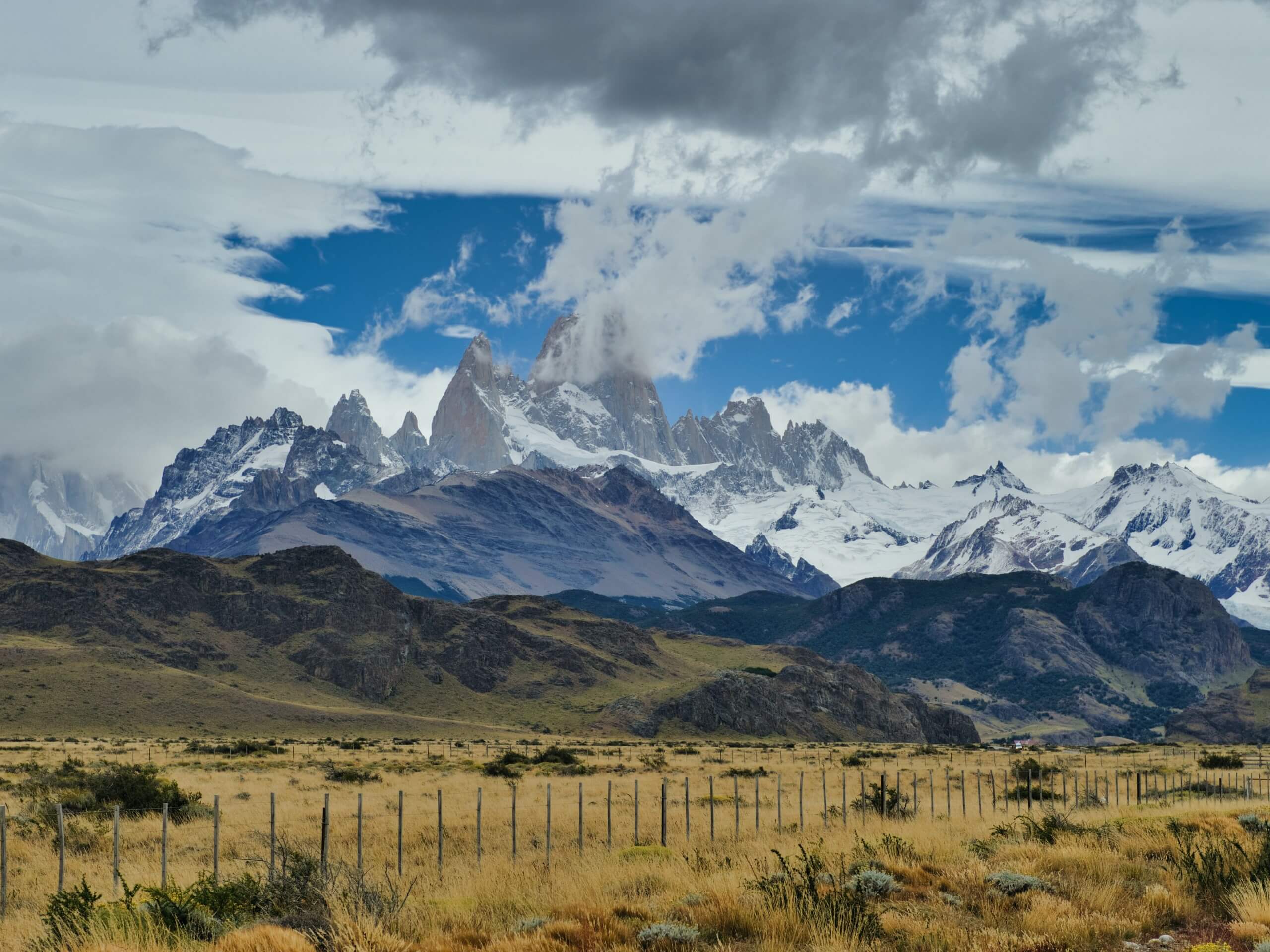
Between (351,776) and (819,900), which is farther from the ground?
(819,900)

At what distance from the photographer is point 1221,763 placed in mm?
67688

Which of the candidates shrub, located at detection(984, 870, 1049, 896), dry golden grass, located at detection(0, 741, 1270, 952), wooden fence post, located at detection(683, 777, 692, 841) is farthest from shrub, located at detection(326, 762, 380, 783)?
shrub, located at detection(984, 870, 1049, 896)

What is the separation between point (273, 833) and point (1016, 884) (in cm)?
1432

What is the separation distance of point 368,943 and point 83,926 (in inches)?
177

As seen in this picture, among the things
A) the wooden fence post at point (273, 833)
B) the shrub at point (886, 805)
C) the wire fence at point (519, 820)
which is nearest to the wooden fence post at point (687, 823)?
the wire fence at point (519, 820)

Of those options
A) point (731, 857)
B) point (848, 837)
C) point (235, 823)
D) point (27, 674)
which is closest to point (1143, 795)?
point (848, 837)

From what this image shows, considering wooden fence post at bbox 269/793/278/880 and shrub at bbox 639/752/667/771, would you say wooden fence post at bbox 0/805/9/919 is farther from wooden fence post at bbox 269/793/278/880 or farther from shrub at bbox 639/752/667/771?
shrub at bbox 639/752/667/771

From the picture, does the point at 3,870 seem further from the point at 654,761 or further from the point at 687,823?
the point at 654,761

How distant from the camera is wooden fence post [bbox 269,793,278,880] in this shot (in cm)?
2150

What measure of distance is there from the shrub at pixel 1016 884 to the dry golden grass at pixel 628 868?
27 centimetres

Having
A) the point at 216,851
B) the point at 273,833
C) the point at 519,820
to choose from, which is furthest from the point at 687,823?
the point at 216,851

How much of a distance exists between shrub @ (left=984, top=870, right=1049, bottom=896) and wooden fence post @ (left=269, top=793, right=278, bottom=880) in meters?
11.8

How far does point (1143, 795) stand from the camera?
159 feet

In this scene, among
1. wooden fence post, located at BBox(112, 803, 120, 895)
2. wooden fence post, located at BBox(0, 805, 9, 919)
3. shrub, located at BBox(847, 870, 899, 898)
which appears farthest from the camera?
wooden fence post, located at BBox(0, 805, 9, 919)
